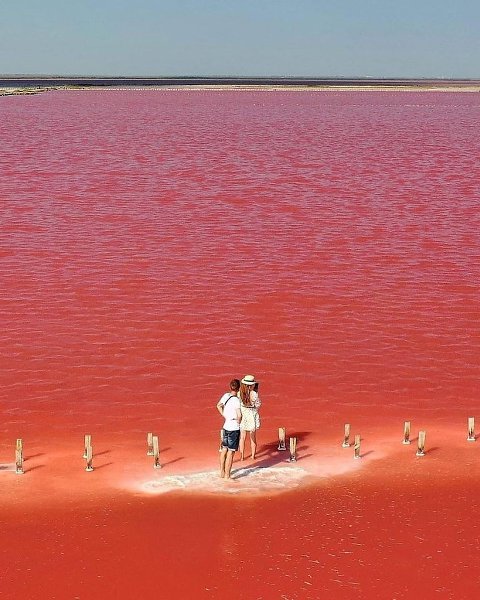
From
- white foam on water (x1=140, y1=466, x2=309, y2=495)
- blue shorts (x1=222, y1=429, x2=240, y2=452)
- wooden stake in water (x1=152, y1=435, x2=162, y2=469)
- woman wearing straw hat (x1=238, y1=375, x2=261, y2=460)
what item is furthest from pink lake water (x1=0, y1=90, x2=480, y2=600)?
blue shorts (x1=222, y1=429, x2=240, y2=452)

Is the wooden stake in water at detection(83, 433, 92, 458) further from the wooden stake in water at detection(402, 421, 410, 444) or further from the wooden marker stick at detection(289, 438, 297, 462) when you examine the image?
the wooden stake in water at detection(402, 421, 410, 444)

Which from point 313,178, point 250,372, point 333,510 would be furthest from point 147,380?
point 313,178

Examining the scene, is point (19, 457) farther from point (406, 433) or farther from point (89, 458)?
point (406, 433)

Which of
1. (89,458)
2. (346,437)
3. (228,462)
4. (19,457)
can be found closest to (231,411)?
(228,462)

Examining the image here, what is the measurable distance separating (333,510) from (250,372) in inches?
328

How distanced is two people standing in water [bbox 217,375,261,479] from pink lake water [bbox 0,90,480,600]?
2.43 ft

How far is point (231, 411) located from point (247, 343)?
10309mm

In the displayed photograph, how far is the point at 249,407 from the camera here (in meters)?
19.4

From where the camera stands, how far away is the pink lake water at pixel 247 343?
17.1 m

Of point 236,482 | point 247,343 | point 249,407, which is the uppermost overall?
point 249,407

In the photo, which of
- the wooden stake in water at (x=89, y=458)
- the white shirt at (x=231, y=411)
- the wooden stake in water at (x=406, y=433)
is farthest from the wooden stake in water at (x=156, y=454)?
the wooden stake in water at (x=406, y=433)

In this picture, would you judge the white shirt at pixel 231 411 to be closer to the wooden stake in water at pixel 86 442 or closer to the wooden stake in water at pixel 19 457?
the wooden stake in water at pixel 86 442

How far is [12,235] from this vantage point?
4231 centimetres

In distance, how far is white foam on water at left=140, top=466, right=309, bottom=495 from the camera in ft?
60.8
